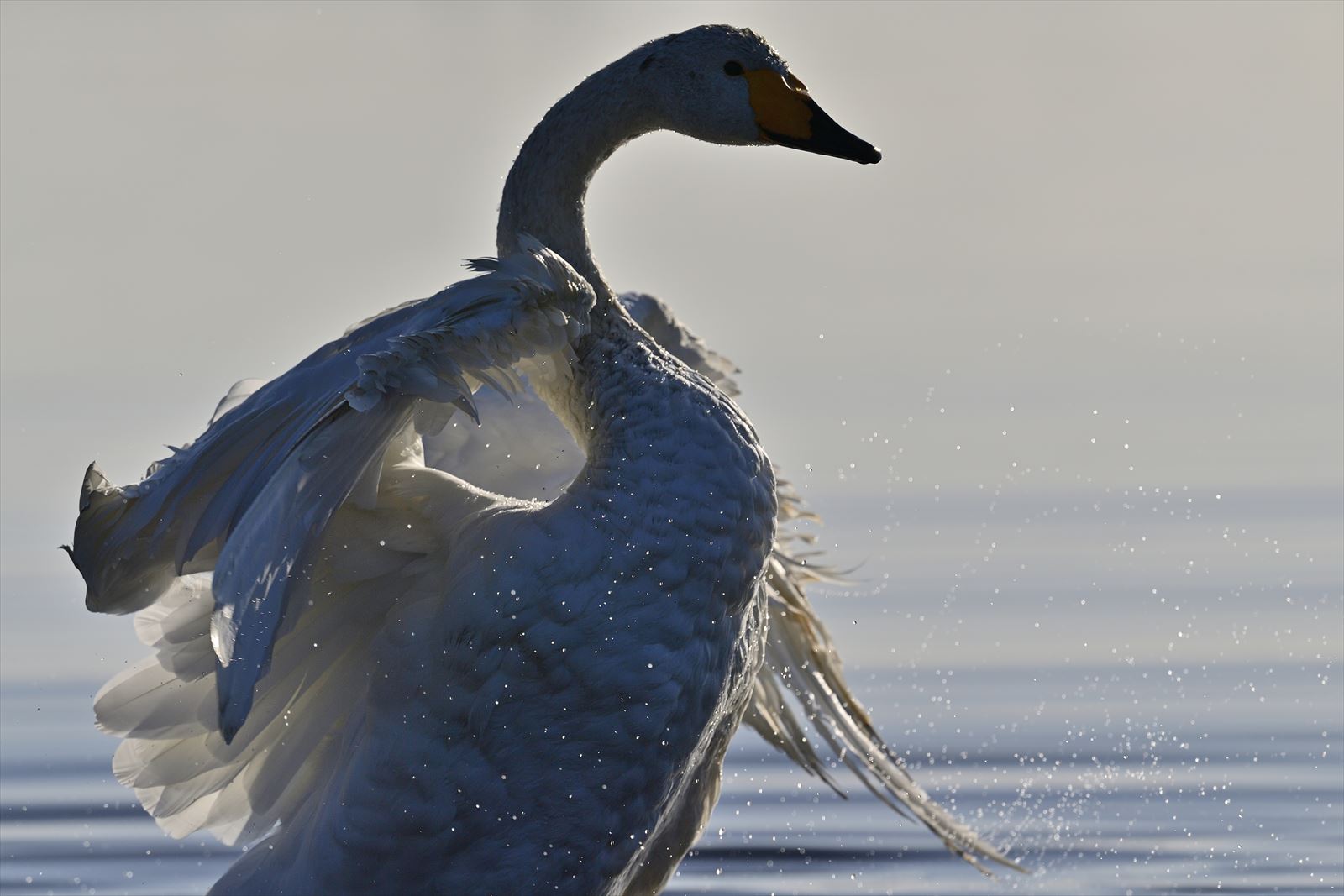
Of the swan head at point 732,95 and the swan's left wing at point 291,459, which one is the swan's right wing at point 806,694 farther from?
the swan's left wing at point 291,459

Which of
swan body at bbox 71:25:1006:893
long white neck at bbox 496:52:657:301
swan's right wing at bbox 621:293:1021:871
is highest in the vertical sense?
long white neck at bbox 496:52:657:301

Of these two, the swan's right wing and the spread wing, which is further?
the swan's right wing

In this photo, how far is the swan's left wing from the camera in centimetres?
404

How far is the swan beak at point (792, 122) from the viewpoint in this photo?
17.9ft

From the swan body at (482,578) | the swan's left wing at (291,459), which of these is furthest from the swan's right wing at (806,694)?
the swan's left wing at (291,459)

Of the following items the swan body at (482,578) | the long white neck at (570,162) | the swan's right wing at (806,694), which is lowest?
the swan's right wing at (806,694)

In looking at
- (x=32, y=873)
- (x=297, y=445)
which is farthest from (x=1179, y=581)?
(x=297, y=445)

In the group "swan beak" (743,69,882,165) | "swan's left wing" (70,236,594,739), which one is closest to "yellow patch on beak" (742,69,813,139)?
"swan beak" (743,69,882,165)

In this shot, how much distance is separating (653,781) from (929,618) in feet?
23.3

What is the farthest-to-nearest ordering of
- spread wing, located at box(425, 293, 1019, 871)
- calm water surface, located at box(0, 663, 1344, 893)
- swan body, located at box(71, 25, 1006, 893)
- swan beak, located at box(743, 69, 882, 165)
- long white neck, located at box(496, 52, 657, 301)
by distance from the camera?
calm water surface, located at box(0, 663, 1344, 893) < spread wing, located at box(425, 293, 1019, 871) < swan beak, located at box(743, 69, 882, 165) < long white neck, located at box(496, 52, 657, 301) < swan body, located at box(71, 25, 1006, 893)

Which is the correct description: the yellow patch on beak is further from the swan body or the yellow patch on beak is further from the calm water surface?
the calm water surface

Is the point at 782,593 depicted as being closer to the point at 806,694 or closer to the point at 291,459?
the point at 806,694

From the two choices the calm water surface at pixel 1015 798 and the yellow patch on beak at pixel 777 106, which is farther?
the calm water surface at pixel 1015 798

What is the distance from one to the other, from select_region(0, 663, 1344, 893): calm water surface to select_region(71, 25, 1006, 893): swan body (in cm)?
223
